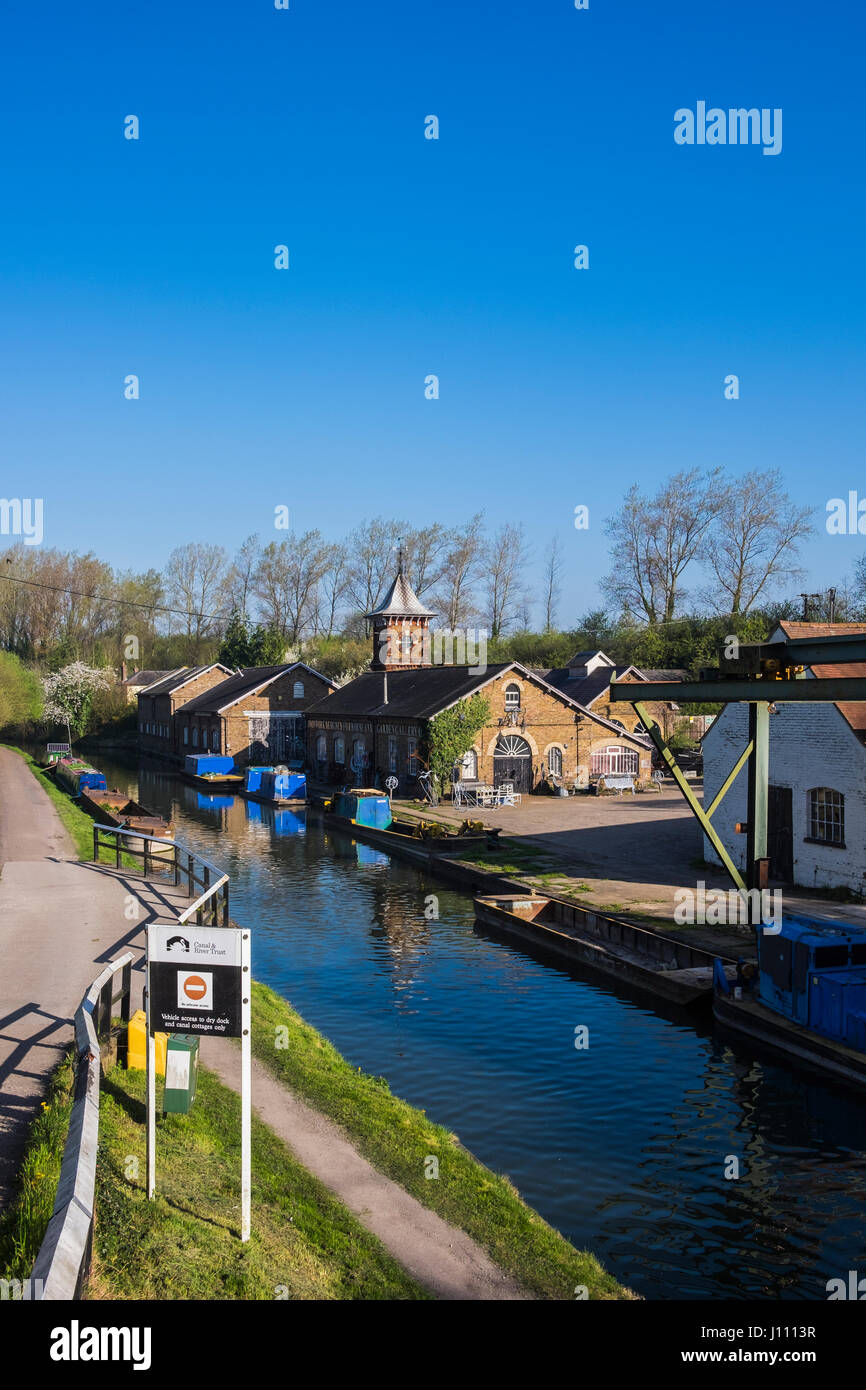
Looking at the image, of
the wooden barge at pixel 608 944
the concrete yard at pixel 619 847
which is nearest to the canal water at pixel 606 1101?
the wooden barge at pixel 608 944

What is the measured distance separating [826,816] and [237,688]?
4624 centimetres

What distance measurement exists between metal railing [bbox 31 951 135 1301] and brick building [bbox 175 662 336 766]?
49.8m

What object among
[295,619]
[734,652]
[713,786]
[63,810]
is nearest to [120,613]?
[295,619]

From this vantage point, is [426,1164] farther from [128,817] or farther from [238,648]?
[238,648]

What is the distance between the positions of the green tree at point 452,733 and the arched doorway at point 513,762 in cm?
180

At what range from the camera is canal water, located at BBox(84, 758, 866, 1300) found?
10.4 metres

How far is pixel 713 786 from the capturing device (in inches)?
1086

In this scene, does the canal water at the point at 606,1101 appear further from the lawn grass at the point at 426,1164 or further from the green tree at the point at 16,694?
the green tree at the point at 16,694

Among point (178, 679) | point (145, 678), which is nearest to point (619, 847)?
point (178, 679)

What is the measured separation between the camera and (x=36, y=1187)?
7.67 m

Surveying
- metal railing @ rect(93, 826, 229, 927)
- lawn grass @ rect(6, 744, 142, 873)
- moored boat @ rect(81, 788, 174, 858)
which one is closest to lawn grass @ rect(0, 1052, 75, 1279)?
metal railing @ rect(93, 826, 229, 927)

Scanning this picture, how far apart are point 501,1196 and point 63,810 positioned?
2973 centimetres

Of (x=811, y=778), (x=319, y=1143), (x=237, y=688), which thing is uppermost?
(x=237, y=688)
